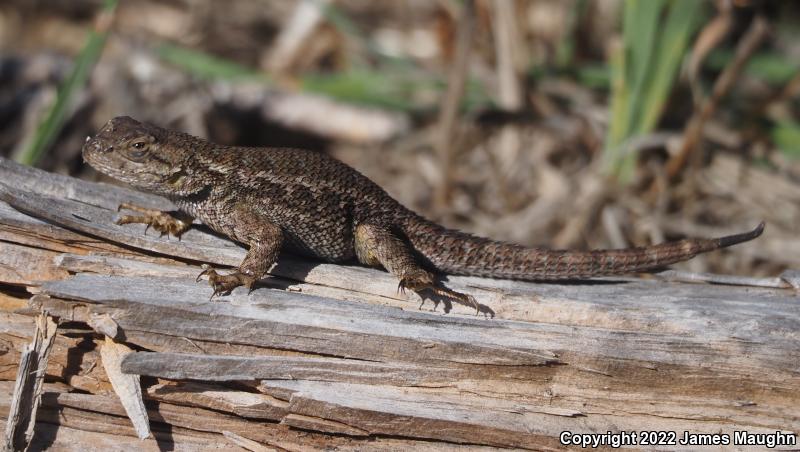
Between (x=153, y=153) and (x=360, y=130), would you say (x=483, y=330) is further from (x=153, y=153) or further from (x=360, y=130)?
(x=360, y=130)

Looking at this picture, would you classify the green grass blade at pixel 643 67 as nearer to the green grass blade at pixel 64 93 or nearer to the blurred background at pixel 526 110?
the blurred background at pixel 526 110

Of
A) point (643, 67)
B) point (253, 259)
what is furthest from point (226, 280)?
point (643, 67)

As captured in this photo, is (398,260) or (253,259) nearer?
(253,259)

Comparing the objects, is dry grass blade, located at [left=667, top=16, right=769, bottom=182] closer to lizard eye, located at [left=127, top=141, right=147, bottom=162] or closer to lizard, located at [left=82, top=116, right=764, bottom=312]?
lizard, located at [left=82, top=116, right=764, bottom=312]

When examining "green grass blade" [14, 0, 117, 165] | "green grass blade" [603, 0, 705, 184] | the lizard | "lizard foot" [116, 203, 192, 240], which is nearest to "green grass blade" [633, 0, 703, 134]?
"green grass blade" [603, 0, 705, 184]

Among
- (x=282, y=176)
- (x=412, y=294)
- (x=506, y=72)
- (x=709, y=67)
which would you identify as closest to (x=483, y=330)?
(x=412, y=294)

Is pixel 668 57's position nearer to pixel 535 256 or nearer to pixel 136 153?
pixel 535 256
